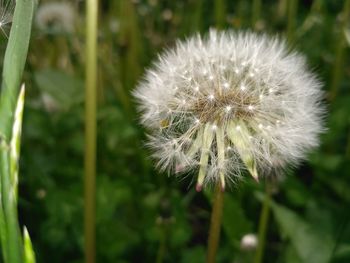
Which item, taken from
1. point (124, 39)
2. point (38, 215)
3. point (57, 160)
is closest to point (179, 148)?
point (38, 215)

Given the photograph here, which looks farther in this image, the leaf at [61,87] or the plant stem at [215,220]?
the leaf at [61,87]

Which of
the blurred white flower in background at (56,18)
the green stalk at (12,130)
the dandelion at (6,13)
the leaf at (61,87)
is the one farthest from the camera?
the blurred white flower in background at (56,18)

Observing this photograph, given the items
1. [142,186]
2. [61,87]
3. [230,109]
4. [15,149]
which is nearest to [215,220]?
[230,109]

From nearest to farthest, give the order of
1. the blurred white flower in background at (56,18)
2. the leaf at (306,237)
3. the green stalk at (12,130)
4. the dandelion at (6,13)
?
the green stalk at (12,130)
the dandelion at (6,13)
the leaf at (306,237)
the blurred white flower in background at (56,18)

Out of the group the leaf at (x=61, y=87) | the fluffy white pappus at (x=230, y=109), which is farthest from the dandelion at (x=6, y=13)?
the leaf at (x=61, y=87)

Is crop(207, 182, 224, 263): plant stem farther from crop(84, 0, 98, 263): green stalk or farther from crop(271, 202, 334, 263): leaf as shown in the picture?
crop(271, 202, 334, 263): leaf

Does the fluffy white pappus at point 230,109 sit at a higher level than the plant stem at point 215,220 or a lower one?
higher

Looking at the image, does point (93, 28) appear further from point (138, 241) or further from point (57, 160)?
point (57, 160)

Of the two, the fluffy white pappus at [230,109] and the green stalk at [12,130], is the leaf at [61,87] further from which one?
the green stalk at [12,130]
